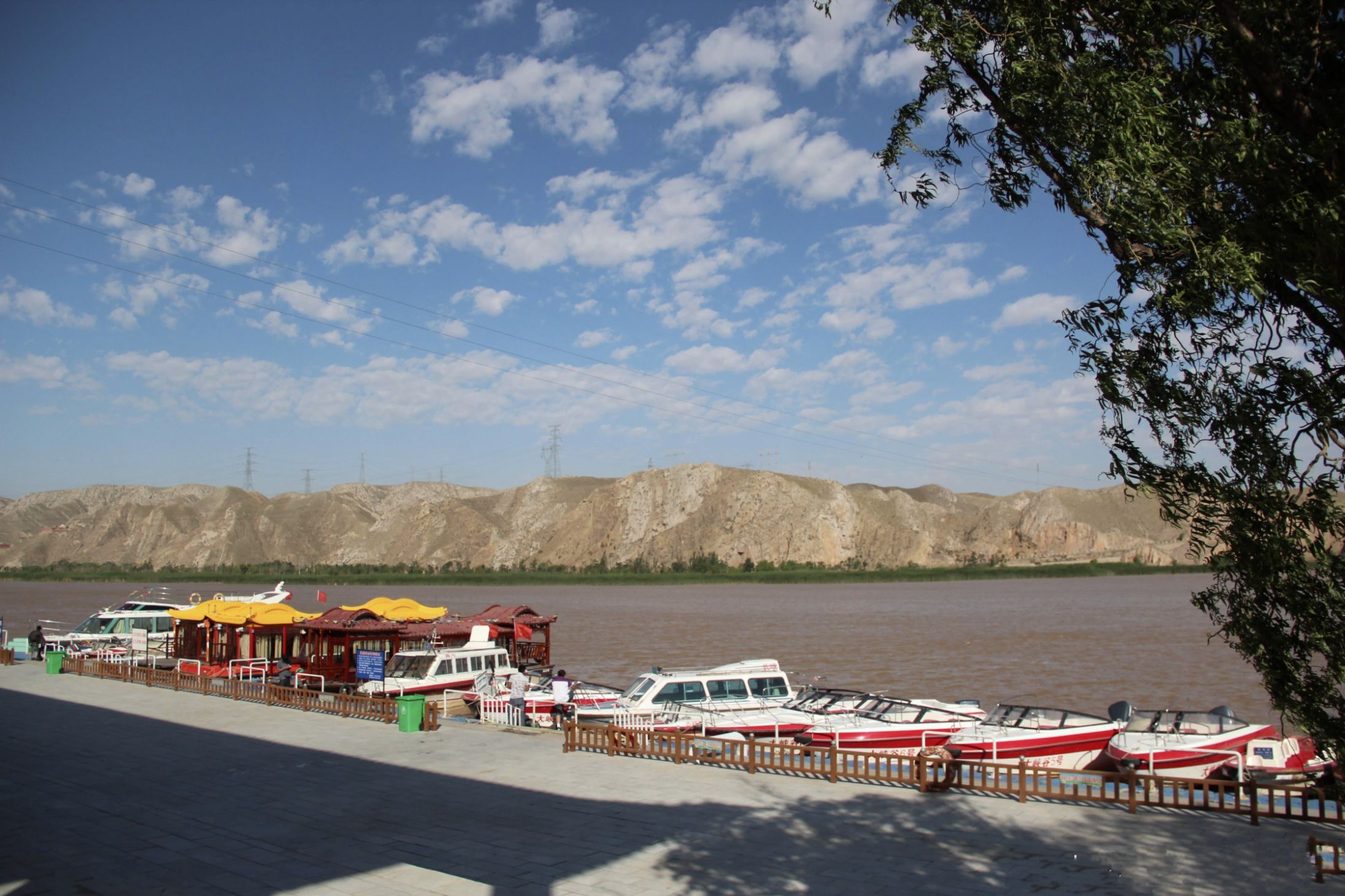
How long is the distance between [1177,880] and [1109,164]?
785 centimetres

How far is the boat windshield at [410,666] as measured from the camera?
2720 cm

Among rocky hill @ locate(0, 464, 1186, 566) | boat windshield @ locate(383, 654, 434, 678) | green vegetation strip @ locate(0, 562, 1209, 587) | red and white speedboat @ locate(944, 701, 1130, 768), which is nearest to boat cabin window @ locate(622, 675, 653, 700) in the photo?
boat windshield @ locate(383, 654, 434, 678)

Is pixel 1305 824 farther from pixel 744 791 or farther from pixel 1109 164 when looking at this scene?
pixel 1109 164

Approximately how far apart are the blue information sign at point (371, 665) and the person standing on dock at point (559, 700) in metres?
5.05

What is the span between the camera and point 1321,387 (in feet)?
21.2

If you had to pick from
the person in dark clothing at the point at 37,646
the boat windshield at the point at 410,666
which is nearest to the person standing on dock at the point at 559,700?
the boat windshield at the point at 410,666

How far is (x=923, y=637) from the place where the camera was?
165 feet

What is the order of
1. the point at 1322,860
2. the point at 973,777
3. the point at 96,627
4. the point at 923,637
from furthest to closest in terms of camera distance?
the point at 923,637, the point at 96,627, the point at 973,777, the point at 1322,860

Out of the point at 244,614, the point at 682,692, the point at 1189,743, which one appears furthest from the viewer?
the point at 244,614

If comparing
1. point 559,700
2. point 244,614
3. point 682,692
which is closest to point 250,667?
point 244,614

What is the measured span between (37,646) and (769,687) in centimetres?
2945

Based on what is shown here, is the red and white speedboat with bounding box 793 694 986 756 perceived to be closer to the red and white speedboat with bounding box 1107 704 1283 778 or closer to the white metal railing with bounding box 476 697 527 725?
the red and white speedboat with bounding box 1107 704 1283 778

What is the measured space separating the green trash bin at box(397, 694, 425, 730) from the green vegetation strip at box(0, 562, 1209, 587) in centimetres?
10926

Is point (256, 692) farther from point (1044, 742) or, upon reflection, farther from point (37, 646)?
point (1044, 742)
